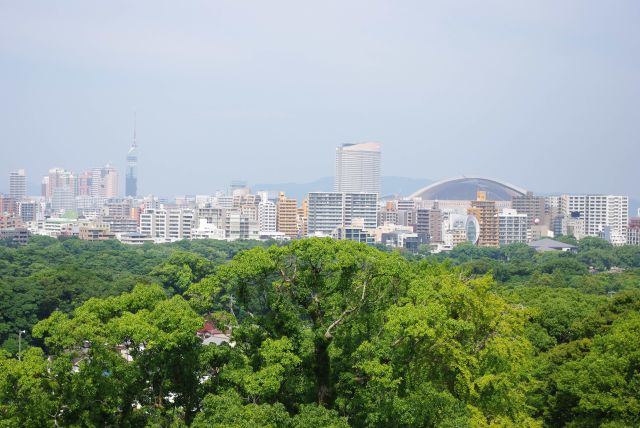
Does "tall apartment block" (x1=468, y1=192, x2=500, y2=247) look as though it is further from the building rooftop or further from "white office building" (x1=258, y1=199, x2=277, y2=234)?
"white office building" (x1=258, y1=199, x2=277, y2=234)

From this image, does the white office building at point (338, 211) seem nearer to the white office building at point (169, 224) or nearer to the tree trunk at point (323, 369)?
the white office building at point (169, 224)

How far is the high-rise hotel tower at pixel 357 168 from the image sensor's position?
156000mm

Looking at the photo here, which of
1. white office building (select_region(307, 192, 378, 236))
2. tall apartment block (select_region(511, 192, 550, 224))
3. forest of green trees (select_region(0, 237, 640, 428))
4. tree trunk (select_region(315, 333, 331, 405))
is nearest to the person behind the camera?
forest of green trees (select_region(0, 237, 640, 428))

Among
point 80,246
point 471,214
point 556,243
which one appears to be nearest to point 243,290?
point 80,246

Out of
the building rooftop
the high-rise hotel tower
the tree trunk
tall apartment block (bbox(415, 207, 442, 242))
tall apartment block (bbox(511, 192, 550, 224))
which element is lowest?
the building rooftop

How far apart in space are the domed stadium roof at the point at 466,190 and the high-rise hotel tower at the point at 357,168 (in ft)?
31.9

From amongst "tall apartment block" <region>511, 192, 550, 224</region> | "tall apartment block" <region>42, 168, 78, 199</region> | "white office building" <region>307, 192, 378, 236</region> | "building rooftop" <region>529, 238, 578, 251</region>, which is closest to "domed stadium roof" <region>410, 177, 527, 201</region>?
"tall apartment block" <region>511, 192, 550, 224</region>

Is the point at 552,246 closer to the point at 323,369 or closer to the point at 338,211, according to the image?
the point at 338,211

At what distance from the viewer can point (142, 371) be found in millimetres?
13805

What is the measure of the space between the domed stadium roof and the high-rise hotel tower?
31.9ft

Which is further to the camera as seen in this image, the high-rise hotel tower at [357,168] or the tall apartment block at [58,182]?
the tall apartment block at [58,182]

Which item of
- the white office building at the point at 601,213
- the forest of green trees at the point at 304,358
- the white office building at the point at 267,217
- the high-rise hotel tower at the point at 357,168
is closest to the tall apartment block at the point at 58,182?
the high-rise hotel tower at the point at 357,168

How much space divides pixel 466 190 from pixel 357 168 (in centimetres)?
1926

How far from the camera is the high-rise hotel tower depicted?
156 m
